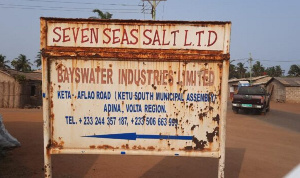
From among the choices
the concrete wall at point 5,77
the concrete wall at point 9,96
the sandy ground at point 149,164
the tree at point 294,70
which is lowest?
the sandy ground at point 149,164

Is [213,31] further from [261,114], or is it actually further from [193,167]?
[261,114]

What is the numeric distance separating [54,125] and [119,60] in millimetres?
1019

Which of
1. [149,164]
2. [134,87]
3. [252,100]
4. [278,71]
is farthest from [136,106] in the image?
[278,71]

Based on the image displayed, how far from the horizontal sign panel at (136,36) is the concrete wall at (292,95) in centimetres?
3162

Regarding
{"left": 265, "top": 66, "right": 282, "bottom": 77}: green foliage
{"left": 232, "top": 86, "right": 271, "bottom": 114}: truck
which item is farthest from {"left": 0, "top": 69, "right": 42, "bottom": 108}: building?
{"left": 265, "top": 66, "right": 282, "bottom": 77}: green foliage

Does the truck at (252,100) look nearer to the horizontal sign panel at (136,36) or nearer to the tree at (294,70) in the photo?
the horizontal sign panel at (136,36)

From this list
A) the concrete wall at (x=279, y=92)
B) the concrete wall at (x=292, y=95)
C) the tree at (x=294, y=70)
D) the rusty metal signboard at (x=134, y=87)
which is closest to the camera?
the rusty metal signboard at (x=134, y=87)

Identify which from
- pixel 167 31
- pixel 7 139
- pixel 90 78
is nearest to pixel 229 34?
pixel 167 31

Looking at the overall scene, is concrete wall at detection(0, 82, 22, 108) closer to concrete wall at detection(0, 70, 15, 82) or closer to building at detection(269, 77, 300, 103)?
concrete wall at detection(0, 70, 15, 82)

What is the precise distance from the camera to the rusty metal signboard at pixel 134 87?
2742 millimetres

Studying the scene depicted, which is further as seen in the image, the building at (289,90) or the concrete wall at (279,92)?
the concrete wall at (279,92)

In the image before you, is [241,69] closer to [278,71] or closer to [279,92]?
[278,71]

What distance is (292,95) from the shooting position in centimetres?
3020

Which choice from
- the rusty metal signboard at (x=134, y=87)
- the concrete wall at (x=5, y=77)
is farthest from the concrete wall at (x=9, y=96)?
the rusty metal signboard at (x=134, y=87)
